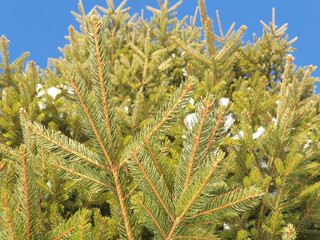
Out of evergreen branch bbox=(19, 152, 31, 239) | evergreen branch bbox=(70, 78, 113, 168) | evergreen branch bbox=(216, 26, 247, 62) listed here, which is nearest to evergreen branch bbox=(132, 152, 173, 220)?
evergreen branch bbox=(70, 78, 113, 168)

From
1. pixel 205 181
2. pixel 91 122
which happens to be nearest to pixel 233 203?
pixel 205 181

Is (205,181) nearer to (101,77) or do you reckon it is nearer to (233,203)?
(233,203)

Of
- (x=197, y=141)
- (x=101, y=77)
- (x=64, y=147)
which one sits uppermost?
(x=101, y=77)

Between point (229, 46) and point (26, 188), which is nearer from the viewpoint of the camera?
point (26, 188)

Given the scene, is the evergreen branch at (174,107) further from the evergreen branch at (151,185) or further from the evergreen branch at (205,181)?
the evergreen branch at (205,181)

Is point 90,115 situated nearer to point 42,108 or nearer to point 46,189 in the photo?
point 46,189

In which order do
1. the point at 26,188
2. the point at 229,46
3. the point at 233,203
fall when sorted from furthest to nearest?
the point at 229,46 → the point at 26,188 → the point at 233,203

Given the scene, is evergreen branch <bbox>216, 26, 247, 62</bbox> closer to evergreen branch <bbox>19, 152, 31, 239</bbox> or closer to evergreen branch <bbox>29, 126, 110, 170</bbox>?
evergreen branch <bbox>29, 126, 110, 170</bbox>

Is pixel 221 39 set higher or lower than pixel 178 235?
higher

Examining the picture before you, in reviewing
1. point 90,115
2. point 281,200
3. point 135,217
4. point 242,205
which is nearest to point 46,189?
point 135,217

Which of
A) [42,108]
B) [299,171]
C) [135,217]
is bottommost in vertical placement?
[135,217]

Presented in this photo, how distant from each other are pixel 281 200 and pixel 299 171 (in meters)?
0.29

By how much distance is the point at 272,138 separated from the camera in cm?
263

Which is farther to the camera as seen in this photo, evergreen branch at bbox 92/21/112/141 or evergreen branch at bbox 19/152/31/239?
evergreen branch at bbox 19/152/31/239
